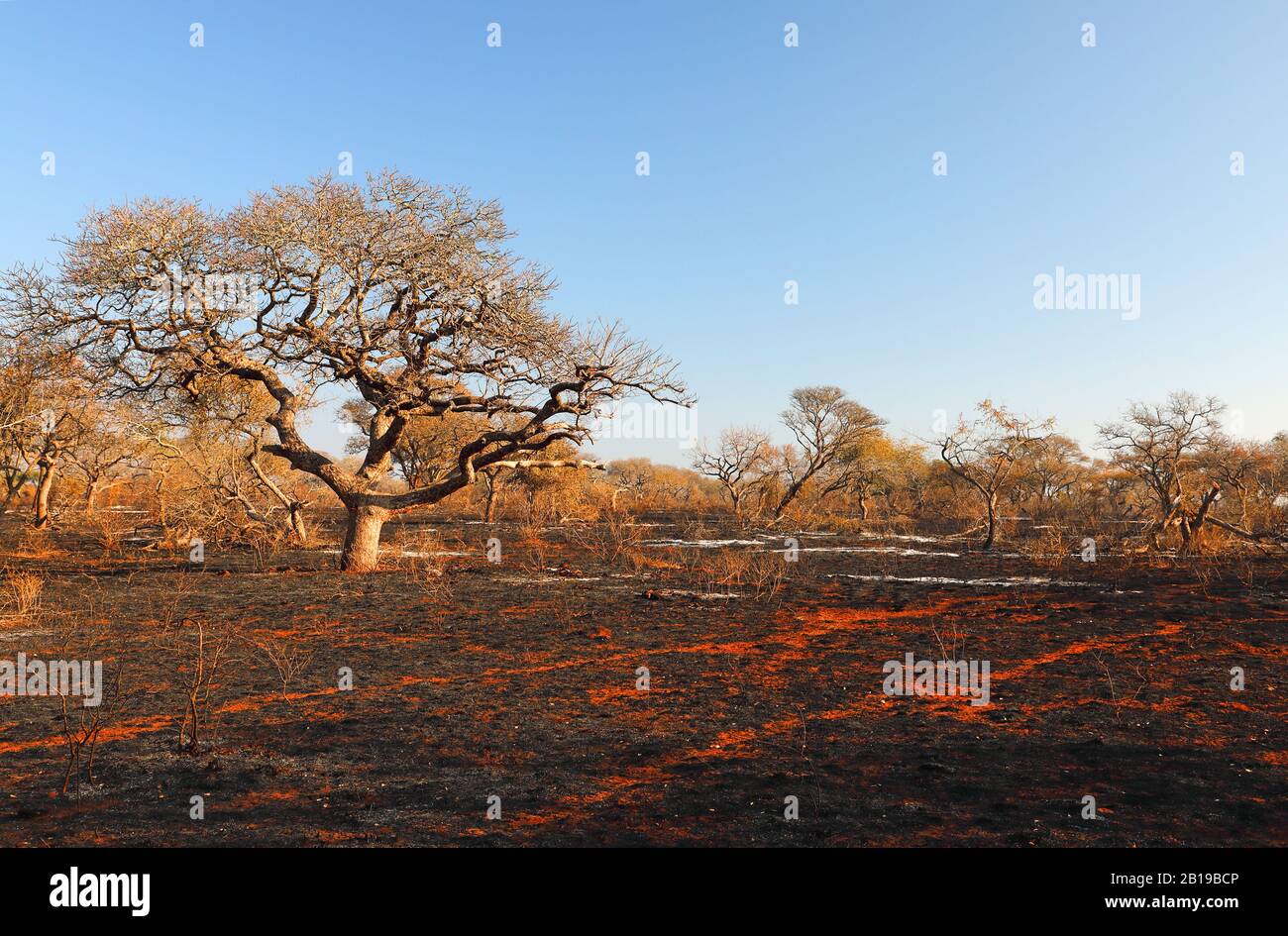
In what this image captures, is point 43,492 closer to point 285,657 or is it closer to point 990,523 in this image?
point 285,657

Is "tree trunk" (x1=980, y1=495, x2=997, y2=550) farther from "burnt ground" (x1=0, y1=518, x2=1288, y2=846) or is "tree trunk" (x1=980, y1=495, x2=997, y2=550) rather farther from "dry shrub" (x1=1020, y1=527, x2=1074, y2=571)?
"burnt ground" (x1=0, y1=518, x2=1288, y2=846)

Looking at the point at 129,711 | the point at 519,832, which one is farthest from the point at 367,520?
the point at 519,832

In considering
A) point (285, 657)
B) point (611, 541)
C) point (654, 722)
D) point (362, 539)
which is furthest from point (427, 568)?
point (654, 722)

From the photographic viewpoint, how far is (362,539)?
56.7 ft

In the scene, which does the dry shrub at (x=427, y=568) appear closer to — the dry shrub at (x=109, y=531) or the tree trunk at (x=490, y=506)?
the dry shrub at (x=109, y=531)

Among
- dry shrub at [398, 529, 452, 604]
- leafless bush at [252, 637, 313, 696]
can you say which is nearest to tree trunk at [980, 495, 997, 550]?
dry shrub at [398, 529, 452, 604]

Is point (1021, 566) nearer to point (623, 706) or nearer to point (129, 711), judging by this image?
point (623, 706)

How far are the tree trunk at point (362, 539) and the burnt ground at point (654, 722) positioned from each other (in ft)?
8.66

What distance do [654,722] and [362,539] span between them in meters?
12.5

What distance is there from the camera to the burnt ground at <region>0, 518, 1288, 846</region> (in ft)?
14.4

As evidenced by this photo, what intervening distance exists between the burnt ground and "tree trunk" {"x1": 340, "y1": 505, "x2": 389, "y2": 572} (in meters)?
2.64

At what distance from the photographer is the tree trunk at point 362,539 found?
17125 millimetres
